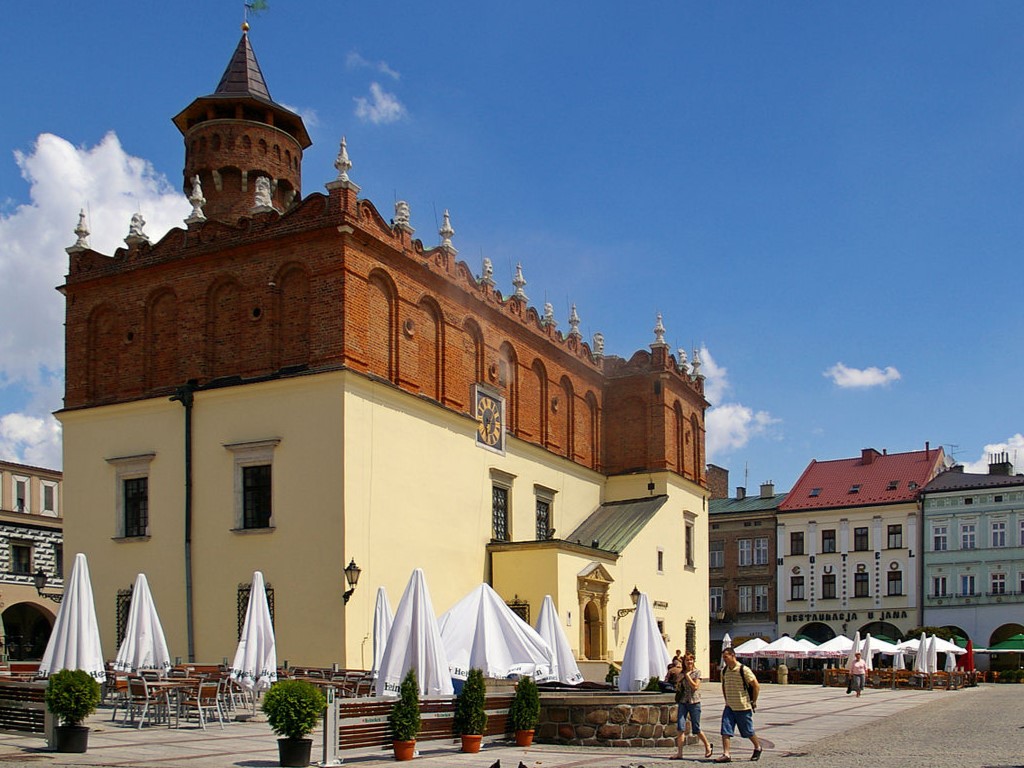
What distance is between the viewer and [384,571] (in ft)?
92.6

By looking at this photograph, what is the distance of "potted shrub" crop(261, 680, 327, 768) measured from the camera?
14.4 m

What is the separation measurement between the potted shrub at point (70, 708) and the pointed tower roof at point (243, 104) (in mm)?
22266

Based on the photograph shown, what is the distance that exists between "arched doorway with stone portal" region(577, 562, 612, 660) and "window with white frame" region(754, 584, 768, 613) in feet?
100

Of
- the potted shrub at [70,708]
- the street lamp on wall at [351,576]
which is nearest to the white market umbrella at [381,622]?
the street lamp on wall at [351,576]

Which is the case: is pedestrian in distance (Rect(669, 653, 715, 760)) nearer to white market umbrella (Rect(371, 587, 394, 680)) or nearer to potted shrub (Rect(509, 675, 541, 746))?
potted shrub (Rect(509, 675, 541, 746))

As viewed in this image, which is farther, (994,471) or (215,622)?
(994,471)

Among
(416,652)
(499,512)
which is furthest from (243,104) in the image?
(416,652)

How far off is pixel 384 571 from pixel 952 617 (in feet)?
135

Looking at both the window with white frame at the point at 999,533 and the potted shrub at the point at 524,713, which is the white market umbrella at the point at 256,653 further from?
the window with white frame at the point at 999,533

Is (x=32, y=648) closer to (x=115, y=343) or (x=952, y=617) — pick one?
(x=115, y=343)

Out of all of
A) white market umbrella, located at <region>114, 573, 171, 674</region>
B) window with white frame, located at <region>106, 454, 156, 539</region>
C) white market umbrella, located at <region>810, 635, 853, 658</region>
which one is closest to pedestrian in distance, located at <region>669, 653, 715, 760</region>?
white market umbrella, located at <region>114, 573, 171, 674</region>

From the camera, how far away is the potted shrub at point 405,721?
51.5 ft

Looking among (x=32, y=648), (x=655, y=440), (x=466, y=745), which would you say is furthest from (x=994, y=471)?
(x=466, y=745)

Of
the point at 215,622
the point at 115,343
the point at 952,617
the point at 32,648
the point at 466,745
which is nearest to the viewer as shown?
the point at 466,745
